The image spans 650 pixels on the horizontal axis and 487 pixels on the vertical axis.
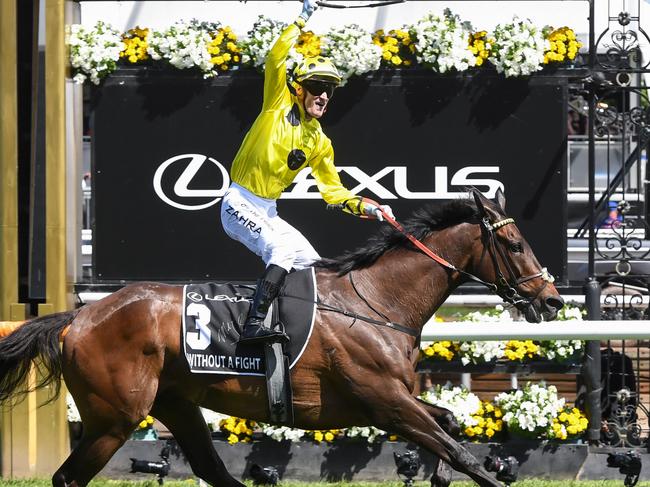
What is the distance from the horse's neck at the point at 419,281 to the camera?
5.87m

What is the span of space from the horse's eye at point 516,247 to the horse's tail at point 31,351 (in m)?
2.26

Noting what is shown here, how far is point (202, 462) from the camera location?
6.14 meters

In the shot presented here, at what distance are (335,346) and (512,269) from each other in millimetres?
982

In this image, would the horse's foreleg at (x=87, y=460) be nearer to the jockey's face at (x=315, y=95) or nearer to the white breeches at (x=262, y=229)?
the white breeches at (x=262, y=229)

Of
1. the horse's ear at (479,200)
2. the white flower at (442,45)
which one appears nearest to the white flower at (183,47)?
the white flower at (442,45)

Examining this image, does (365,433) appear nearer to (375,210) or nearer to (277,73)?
(375,210)

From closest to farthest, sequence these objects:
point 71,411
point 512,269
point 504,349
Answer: point 512,269, point 504,349, point 71,411

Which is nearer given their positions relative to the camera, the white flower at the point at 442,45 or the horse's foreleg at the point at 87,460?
the horse's foreleg at the point at 87,460

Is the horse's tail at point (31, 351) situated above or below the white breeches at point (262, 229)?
below

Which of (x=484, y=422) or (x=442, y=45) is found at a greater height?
(x=442, y=45)

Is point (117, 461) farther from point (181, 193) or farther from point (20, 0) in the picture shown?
point (20, 0)

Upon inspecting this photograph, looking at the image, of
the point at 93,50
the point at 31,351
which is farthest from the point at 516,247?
the point at 93,50

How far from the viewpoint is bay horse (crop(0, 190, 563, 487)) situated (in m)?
5.70

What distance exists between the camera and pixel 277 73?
6062mm
